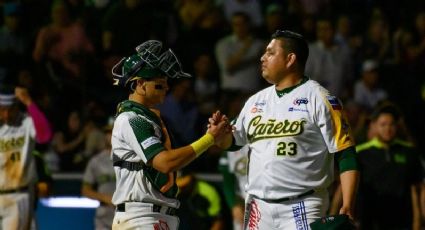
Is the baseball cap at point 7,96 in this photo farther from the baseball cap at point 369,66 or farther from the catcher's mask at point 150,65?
the baseball cap at point 369,66

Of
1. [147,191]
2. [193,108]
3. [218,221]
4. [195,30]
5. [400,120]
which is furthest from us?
[195,30]

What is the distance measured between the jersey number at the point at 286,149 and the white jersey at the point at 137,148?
0.73m

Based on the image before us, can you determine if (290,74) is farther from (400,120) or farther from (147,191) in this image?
(400,120)

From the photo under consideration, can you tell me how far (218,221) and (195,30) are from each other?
3.47 metres

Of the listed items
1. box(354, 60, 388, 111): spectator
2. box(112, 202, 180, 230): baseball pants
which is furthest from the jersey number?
box(354, 60, 388, 111): spectator

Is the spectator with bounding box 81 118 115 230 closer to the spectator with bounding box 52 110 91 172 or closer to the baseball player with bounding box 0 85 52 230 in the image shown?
the baseball player with bounding box 0 85 52 230

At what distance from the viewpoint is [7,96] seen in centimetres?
1055

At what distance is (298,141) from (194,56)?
7232 mm

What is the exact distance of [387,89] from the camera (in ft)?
47.0

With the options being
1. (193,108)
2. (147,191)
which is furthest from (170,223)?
(193,108)

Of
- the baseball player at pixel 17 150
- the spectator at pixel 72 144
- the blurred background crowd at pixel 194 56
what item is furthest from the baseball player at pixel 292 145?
the spectator at pixel 72 144

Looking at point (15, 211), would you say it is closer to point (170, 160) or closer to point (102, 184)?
point (102, 184)

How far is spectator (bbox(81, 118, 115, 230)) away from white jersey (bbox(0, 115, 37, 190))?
823 mm

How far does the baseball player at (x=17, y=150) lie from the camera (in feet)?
34.8
